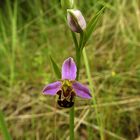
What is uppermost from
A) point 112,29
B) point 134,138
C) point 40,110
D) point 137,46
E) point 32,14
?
point 32,14

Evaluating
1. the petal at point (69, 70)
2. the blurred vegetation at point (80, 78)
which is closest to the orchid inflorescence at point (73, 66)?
the petal at point (69, 70)

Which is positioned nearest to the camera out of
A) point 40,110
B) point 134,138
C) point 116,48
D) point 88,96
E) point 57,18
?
point 88,96

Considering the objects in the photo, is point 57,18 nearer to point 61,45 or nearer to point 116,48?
point 61,45

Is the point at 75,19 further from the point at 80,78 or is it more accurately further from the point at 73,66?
the point at 80,78

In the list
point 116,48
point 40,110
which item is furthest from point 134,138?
point 116,48

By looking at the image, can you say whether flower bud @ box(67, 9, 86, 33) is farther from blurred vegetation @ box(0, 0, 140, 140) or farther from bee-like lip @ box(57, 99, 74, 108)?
blurred vegetation @ box(0, 0, 140, 140)

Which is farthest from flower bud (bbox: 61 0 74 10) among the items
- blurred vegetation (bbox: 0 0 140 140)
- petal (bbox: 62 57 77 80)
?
blurred vegetation (bbox: 0 0 140 140)
